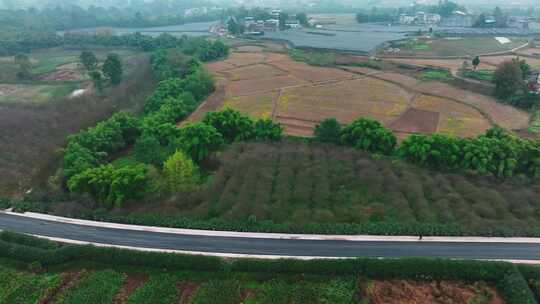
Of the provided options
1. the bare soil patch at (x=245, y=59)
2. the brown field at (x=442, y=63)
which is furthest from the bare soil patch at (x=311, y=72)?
the brown field at (x=442, y=63)

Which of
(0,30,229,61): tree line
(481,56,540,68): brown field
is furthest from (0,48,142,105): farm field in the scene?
(481,56,540,68): brown field

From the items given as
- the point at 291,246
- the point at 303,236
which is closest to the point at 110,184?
the point at 291,246

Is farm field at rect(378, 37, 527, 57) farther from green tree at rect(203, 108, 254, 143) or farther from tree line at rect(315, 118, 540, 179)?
green tree at rect(203, 108, 254, 143)

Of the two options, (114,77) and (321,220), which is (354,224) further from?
(114,77)

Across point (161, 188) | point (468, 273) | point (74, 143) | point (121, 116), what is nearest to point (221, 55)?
point (121, 116)

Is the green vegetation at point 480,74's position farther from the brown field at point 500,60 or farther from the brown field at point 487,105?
the brown field at point 500,60

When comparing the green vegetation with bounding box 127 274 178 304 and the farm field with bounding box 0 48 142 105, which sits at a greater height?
the farm field with bounding box 0 48 142 105
